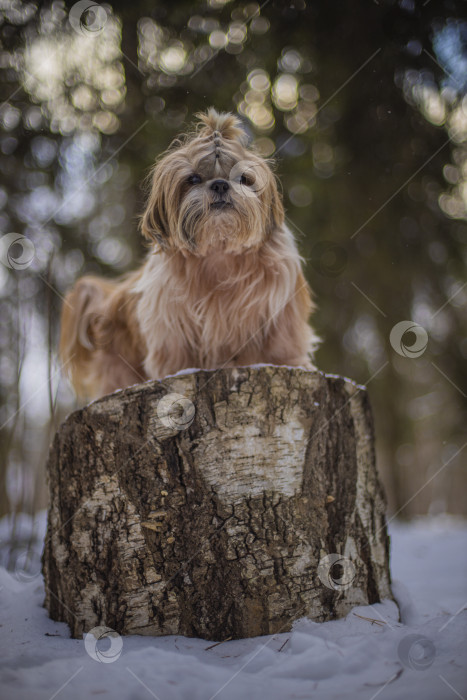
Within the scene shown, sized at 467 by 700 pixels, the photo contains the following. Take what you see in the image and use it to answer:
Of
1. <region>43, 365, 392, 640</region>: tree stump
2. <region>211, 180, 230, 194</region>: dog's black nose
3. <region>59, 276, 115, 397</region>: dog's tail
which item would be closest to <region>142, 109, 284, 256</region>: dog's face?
<region>211, 180, 230, 194</region>: dog's black nose

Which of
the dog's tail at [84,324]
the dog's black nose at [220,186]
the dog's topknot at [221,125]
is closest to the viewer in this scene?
the dog's black nose at [220,186]

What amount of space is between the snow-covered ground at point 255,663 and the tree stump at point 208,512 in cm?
11

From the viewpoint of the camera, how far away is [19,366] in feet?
11.8

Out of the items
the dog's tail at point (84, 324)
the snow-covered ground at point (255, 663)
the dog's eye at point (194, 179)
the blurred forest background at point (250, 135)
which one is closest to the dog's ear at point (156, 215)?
the dog's eye at point (194, 179)

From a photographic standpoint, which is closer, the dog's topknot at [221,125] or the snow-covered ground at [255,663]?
the snow-covered ground at [255,663]

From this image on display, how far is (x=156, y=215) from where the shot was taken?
10.1 feet

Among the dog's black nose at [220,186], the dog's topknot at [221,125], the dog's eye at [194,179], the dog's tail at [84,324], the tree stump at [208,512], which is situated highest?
the dog's topknot at [221,125]

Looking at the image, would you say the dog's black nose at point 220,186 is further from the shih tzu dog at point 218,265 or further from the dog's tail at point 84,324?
the dog's tail at point 84,324

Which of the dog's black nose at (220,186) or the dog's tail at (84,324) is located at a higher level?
the dog's black nose at (220,186)

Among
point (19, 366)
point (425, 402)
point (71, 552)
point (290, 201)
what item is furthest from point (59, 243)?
point (425, 402)

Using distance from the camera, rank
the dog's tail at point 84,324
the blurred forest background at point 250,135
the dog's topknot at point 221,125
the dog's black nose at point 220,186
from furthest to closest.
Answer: the dog's tail at point 84,324, the blurred forest background at point 250,135, the dog's topknot at point 221,125, the dog's black nose at point 220,186

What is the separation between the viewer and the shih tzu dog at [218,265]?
284 centimetres

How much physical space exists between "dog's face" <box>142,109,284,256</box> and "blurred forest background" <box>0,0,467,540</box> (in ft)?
1.31

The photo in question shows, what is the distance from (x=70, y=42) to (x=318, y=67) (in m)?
1.82
